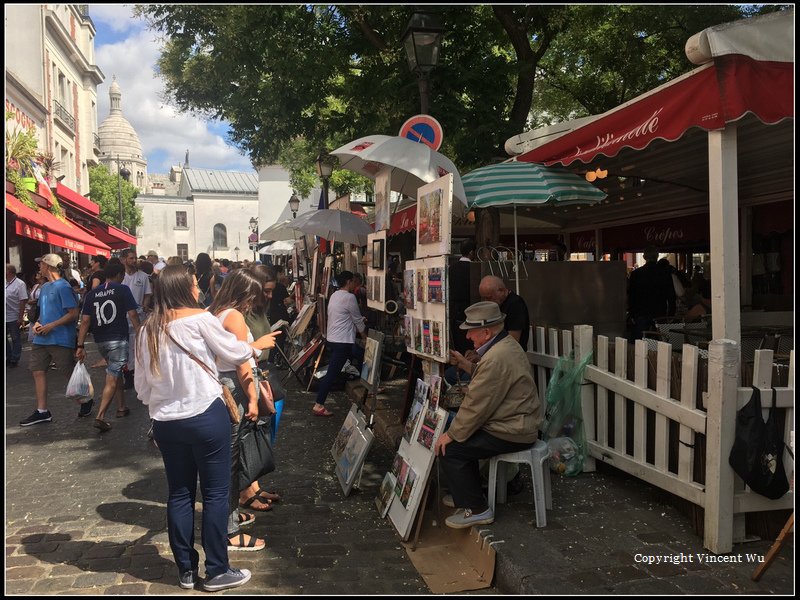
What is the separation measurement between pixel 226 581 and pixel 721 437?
3.01 metres

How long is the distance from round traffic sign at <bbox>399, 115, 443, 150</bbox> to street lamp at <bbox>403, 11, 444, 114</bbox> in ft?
2.20

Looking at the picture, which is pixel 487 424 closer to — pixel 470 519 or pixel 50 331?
pixel 470 519

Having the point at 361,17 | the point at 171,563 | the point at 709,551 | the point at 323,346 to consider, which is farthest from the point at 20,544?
the point at 361,17

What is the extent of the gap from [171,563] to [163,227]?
6646 cm

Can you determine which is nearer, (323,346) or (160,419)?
(160,419)

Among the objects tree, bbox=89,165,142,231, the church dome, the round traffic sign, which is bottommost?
the round traffic sign

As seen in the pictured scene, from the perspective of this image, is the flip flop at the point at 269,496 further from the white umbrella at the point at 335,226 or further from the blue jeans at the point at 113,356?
the white umbrella at the point at 335,226

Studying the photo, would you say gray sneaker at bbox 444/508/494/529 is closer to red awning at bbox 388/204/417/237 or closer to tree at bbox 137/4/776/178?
red awning at bbox 388/204/417/237

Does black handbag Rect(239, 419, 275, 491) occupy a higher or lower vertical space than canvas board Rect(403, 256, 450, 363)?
lower

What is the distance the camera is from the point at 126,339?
730 cm

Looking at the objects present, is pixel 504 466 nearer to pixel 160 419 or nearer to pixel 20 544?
pixel 160 419

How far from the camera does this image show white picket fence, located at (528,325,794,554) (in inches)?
144

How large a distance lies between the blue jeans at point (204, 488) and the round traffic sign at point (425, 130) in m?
3.88

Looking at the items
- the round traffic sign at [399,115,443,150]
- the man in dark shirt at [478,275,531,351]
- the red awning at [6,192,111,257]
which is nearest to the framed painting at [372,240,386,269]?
the man in dark shirt at [478,275,531,351]
